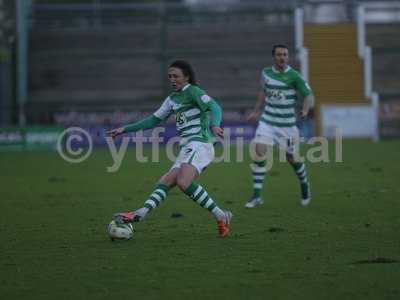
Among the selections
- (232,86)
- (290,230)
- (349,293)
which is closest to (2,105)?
(232,86)

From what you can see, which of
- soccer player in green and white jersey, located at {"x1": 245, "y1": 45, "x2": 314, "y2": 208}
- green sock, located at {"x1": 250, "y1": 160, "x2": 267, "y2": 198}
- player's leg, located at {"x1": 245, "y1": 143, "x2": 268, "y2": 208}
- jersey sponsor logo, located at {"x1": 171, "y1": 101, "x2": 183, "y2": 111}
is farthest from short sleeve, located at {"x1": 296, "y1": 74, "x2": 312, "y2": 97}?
jersey sponsor logo, located at {"x1": 171, "y1": 101, "x2": 183, "y2": 111}

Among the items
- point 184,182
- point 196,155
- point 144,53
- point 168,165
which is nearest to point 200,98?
point 196,155

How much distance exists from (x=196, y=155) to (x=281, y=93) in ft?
12.1

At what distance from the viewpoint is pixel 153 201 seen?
986 centimetres

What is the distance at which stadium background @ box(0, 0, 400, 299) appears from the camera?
766 centimetres

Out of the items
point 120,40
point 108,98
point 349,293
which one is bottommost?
point 349,293

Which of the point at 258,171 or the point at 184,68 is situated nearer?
the point at 184,68

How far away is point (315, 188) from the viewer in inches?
637

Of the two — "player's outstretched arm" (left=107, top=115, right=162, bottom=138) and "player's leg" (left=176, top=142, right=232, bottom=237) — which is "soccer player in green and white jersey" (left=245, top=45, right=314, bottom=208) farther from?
"player's outstretched arm" (left=107, top=115, right=162, bottom=138)

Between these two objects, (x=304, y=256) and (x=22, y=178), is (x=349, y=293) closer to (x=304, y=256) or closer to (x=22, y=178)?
(x=304, y=256)

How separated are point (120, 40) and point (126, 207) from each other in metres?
29.8

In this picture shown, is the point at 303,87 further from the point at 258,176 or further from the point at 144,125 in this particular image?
the point at 144,125

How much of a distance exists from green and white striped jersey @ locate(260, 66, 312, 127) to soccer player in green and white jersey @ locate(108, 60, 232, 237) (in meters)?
3.35

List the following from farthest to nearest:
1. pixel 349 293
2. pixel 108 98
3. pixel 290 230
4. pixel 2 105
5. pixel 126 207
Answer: pixel 108 98 → pixel 2 105 → pixel 126 207 → pixel 290 230 → pixel 349 293
